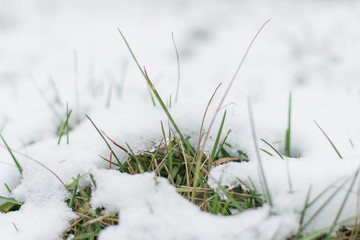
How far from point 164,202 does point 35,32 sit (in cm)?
318

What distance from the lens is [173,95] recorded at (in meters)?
2.00

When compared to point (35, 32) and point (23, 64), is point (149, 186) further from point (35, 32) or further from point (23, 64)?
point (35, 32)

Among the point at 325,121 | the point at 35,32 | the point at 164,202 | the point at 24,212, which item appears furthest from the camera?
the point at 35,32

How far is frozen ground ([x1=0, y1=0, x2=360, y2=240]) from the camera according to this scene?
67 centimetres

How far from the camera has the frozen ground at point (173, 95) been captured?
26.4 inches

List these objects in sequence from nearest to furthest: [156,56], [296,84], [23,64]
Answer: [296,84] → [23,64] → [156,56]

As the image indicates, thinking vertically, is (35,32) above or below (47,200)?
above

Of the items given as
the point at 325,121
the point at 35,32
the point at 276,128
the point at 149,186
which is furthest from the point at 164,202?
the point at 35,32

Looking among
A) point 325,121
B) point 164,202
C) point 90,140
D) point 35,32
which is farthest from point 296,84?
point 35,32

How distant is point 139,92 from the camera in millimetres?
1987

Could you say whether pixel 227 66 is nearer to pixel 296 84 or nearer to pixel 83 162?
pixel 296 84

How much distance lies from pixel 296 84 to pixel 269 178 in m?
1.68

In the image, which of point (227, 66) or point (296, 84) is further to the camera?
point (227, 66)

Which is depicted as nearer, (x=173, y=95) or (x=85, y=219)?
(x=85, y=219)
